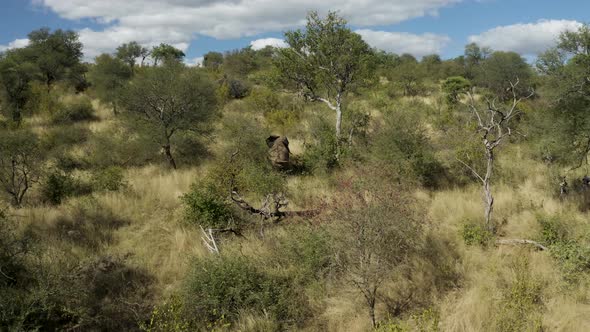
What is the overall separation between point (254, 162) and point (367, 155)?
412 cm

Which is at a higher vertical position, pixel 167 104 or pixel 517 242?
pixel 167 104

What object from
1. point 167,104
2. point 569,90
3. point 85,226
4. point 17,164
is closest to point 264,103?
point 167,104

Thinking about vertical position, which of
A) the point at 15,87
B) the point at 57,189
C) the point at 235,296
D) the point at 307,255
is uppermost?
the point at 15,87

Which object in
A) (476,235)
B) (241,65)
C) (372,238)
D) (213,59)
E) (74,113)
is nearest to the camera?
(372,238)

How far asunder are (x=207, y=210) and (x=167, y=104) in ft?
23.3

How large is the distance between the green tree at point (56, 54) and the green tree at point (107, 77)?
19.5ft

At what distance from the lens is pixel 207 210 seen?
9.62m

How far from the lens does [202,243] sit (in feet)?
29.3

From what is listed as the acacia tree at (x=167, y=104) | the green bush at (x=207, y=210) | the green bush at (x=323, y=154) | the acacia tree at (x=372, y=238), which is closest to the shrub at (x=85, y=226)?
the green bush at (x=207, y=210)

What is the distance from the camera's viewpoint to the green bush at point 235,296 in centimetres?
639

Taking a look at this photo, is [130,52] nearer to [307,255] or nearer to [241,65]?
[241,65]

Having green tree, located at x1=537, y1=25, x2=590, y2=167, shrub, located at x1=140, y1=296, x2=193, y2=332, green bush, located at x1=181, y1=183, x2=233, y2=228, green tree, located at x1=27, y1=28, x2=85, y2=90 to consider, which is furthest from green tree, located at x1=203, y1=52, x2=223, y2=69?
shrub, located at x1=140, y1=296, x2=193, y2=332

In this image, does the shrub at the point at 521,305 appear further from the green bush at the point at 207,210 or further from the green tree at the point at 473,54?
the green tree at the point at 473,54

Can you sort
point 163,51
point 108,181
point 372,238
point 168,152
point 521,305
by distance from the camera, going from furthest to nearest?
point 163,51 < point 168,152 < point 108,181 < point 372,238 < point 521,305
